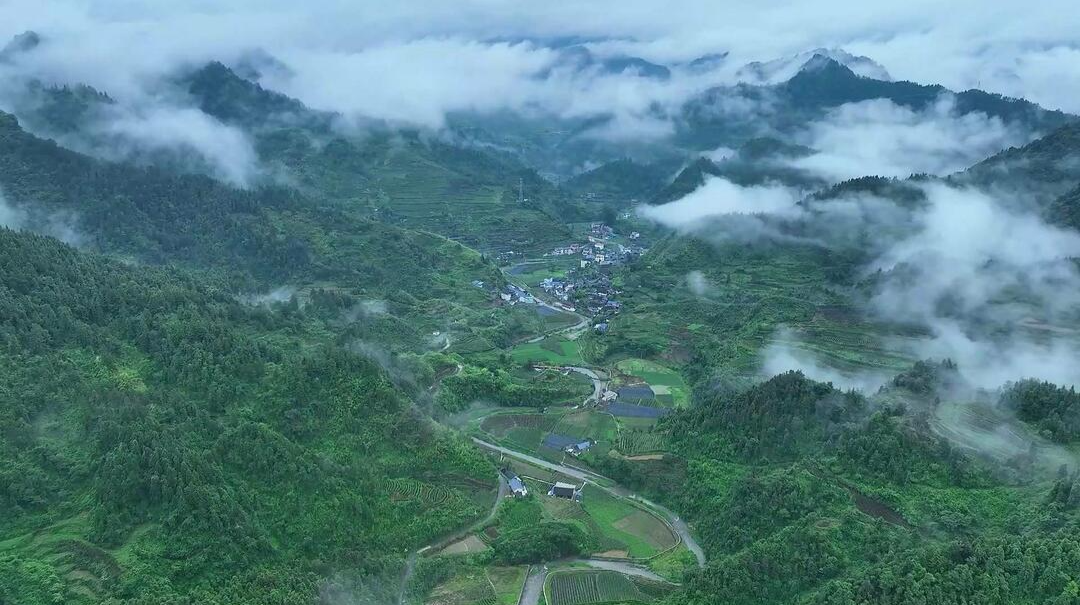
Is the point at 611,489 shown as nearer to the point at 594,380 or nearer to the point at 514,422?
the point at 514,422

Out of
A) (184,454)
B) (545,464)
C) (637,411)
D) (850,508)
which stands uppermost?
(184,454)

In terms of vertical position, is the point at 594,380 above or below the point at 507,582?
below

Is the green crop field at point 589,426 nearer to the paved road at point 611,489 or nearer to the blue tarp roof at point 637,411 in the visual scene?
the blue tarp roof at point 637,411

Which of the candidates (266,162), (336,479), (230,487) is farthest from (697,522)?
(266,162)

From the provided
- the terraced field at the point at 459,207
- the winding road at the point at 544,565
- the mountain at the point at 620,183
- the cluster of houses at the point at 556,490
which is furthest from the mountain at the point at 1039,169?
the mountain at the point at 620,183

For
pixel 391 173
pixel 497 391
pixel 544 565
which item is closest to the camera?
pixel 544 565

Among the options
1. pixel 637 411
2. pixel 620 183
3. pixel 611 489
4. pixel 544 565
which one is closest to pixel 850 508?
pixel 611 489

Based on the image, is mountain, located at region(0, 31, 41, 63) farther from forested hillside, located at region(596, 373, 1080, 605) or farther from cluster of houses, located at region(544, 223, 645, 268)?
forested hillside, located at region(596, 373, 1080, 605)
